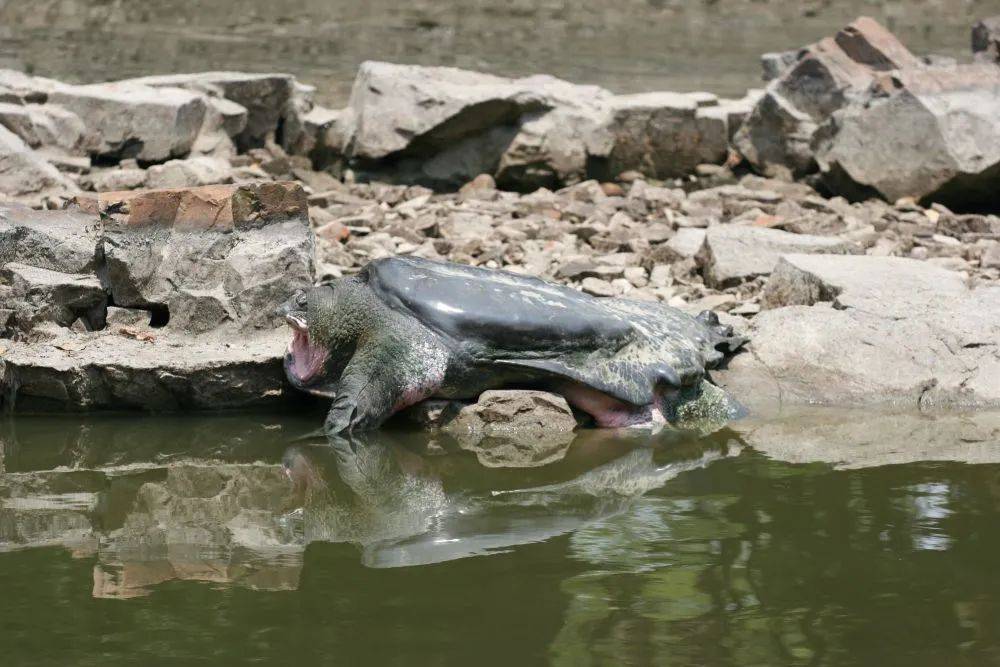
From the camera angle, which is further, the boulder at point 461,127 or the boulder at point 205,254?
the boulder at point 461,127

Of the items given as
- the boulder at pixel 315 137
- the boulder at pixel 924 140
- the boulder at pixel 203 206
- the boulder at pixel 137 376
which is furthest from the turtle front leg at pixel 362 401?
the boulder at pixel 924 140

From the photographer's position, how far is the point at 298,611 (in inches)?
133

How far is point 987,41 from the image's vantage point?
39.2 feet

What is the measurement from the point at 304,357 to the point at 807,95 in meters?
6.43

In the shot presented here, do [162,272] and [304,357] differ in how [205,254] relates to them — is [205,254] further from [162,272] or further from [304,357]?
[304,357]

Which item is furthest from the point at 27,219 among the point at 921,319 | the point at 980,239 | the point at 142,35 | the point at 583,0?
the point at 583,0

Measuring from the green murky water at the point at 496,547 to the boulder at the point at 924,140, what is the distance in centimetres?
413

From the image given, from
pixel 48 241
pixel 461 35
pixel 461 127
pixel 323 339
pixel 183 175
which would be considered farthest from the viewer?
pixel 461 35

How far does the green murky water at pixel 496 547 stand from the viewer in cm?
322

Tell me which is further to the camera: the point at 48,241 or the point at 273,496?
the point at 48,241

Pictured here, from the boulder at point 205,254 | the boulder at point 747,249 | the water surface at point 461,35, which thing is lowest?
the water surface at point 461,35

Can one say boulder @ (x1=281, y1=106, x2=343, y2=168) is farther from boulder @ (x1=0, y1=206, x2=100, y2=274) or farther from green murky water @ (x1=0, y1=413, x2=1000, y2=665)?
green murky water @ (x1=0, y1=413, x2=1000, y2=665)

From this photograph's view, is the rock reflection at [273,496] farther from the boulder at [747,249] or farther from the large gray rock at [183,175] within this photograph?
the large gray rock at [183,175]

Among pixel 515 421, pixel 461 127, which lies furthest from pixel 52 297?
pixel 461 127
